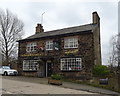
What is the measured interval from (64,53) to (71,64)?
1.92 metres

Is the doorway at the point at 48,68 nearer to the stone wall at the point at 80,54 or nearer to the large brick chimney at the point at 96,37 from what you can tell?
the stone wall at the point at 80,54

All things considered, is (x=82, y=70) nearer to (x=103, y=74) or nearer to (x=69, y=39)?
(x=103, y=74)

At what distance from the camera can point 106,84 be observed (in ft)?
66.9

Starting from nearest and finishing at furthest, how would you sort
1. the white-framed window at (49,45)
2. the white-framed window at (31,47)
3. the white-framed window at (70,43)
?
the white-framed window at (70,43)
the white-framed window at (49,45)
the white-framed window at (31,47)

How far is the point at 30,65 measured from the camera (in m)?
28.9

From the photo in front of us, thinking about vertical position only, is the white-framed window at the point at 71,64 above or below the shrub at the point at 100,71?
above

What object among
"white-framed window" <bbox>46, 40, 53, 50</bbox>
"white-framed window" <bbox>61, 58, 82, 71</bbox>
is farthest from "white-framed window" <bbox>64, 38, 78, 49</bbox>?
"white-framed window" <bbox>46, 40, 53, 50</bbox>

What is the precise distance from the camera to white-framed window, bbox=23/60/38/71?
28.3 meters

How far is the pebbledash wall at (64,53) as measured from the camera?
24.1 m

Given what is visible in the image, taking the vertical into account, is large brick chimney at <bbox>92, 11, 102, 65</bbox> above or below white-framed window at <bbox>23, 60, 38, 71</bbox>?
above

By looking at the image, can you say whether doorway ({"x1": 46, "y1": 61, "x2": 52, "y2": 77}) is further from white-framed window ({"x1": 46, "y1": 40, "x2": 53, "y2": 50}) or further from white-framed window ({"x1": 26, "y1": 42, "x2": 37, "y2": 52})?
white-framed window ({"x1": 26, "y1": 42, "x2": 37, "y2": 52})

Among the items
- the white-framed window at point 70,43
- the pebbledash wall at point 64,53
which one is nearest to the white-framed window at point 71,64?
the pebbledash wall at point 64,53

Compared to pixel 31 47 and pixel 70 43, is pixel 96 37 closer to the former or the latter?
pixel 70 43

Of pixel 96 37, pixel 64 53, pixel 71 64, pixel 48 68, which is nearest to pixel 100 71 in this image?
pixel 71 64
